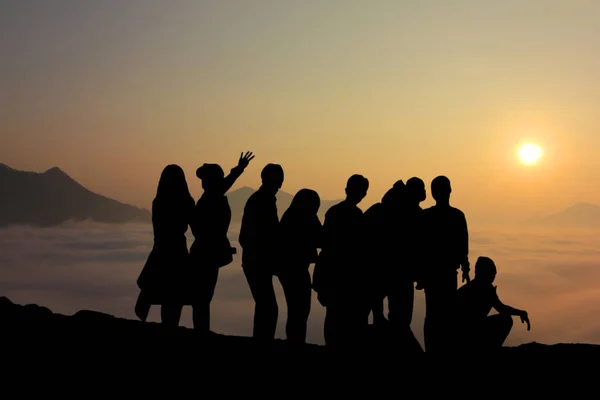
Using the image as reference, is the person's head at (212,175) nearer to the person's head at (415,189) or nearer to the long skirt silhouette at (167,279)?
the long skirt silhouette at (167,279)

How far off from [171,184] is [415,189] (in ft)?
11.0

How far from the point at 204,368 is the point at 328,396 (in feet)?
5.13

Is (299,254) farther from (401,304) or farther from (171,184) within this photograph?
(171,184)

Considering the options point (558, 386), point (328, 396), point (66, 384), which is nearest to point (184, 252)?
point (66, 384)

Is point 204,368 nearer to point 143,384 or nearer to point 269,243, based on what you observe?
point 143,384

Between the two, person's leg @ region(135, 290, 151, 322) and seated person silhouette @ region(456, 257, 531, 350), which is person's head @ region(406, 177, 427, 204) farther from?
person's leg @ region(135, 290, 151, 322)

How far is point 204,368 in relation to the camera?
26.5 feet

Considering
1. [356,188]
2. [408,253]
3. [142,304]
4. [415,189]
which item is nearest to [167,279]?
[142,304]

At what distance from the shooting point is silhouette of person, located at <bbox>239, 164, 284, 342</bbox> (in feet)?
30.0

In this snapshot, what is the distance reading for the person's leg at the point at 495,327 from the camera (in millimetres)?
9875

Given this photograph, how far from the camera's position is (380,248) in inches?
376

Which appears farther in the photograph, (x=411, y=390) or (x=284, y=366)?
(x=284, y=366)

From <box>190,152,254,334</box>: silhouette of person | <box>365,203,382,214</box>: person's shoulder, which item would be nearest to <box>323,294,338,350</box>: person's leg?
<box>365,203,382,214</box>: person's shoulder

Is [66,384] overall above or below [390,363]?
below
